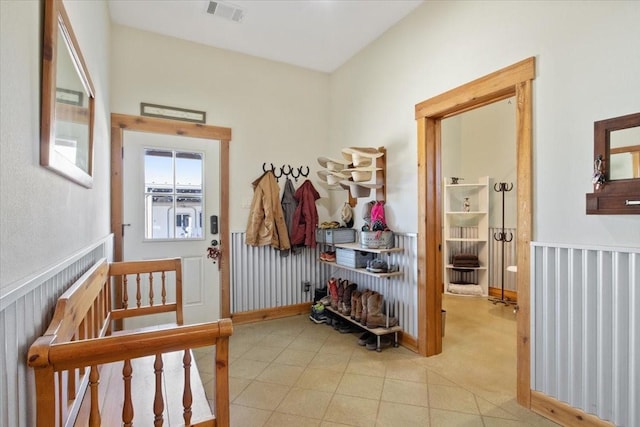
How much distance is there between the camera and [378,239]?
291cm

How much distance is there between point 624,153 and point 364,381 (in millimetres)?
2047

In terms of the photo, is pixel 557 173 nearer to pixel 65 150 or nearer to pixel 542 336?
pixel 542 336

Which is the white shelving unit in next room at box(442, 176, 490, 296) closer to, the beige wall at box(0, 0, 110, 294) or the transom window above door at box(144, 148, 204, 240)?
the transom window above door at box(144, 148, 204, 240)

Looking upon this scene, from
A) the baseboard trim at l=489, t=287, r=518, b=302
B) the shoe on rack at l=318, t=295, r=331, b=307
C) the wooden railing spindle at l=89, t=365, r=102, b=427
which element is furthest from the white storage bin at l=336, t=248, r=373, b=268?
the baseboard trim at l=489, t=287, r=518, b=302

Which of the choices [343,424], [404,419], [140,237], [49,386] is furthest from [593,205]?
[140,237]

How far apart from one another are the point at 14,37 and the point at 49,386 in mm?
865

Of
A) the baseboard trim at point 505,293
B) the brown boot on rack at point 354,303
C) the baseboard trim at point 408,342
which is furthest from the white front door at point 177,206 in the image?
the baseboard trim at point 505,293

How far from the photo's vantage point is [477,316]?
3756 millimetres

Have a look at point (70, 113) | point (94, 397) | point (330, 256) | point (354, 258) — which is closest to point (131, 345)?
point (94, 397)

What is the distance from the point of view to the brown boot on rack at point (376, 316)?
9.49 ft

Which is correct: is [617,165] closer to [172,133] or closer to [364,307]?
[364,307]

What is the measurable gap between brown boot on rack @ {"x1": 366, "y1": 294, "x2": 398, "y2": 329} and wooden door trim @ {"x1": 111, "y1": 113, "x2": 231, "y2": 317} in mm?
1545

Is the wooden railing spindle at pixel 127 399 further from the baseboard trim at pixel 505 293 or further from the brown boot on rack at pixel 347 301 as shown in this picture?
the baseboard trim at pixel 505 293

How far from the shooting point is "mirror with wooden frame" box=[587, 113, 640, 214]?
60.4 inches
